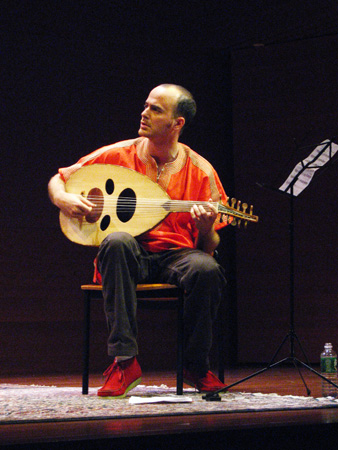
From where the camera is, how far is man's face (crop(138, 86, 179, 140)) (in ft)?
8.39

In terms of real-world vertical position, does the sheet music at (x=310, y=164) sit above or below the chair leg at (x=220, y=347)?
above

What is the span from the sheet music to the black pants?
18.8 inches

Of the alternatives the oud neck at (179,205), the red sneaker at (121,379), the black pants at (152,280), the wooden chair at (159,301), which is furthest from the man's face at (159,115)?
the red sneaker at (121,379)

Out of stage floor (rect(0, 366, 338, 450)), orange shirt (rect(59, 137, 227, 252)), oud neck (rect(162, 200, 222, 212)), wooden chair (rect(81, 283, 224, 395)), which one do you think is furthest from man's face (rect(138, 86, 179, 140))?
stage floor (rect(0, 366, 338, 450))

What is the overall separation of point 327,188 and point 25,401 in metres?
2.34

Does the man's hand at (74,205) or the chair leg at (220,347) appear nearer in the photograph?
the man's hand at (74,205)

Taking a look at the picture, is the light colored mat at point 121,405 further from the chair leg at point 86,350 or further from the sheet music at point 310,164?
the sheet music at point 310,164

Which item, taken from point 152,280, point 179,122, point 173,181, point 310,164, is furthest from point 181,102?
point 152,280

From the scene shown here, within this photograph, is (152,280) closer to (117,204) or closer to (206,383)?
(117,204)

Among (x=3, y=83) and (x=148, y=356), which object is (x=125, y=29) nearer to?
(x=3, y=83)

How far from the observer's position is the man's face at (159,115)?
2559 millimetres

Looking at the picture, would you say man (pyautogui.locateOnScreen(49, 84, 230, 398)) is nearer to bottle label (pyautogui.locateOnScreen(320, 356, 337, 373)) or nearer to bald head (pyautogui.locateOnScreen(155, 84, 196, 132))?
bald head (pyautogui.locateOnScreen(155, 84, 196, 132))

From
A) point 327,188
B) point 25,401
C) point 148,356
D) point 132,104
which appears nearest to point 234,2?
point 132,104

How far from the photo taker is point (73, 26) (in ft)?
12.2
